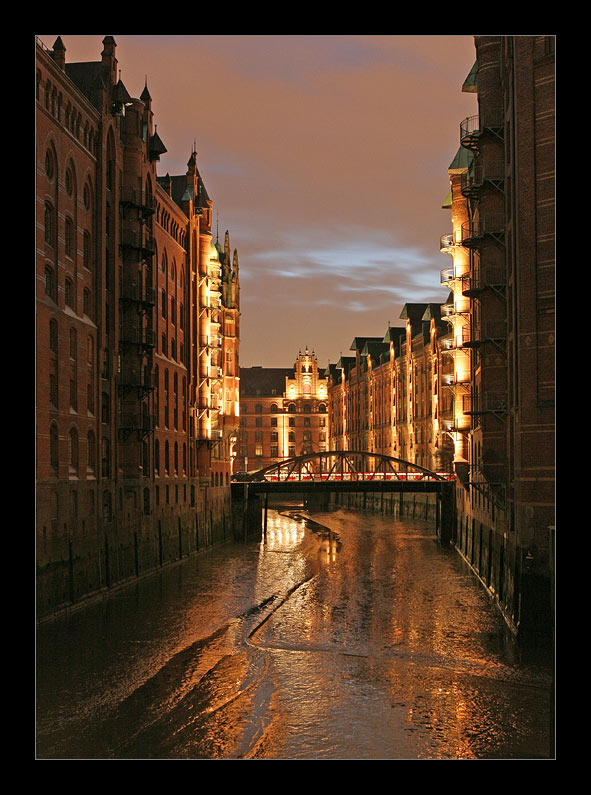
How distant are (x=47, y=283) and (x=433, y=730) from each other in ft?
76.0

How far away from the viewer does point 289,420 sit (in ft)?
502

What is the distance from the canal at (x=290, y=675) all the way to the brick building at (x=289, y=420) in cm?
10238

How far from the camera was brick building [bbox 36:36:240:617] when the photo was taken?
120ft

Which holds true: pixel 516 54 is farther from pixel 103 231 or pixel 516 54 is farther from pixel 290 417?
pixel 290 417

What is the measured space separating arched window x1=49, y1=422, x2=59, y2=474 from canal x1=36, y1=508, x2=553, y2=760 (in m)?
5.88

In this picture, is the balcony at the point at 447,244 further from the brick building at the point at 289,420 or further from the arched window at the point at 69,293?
the brick building at the point at 289,420

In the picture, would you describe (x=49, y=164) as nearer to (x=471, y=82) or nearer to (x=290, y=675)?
(x=290, y=675)

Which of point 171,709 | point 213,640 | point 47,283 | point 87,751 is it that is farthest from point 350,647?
point 47,283

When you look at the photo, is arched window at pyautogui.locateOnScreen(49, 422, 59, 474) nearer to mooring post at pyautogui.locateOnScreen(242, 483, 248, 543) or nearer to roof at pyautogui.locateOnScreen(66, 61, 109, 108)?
roof at pyautogui.locateOnScreen(66, 61, 109, 108)

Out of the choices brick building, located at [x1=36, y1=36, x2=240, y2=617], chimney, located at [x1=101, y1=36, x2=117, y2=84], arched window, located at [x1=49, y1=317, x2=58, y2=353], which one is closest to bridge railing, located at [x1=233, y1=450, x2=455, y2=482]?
brick building, located at [x1=36, y1=36, x2=240, y2=617]

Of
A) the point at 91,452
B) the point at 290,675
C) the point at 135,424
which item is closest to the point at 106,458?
the point at 91,452

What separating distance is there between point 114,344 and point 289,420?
108 m

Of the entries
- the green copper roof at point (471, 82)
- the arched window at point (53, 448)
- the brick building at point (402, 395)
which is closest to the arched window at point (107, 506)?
the arched window at point (53, 448)

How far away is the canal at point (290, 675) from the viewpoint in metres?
22.5
